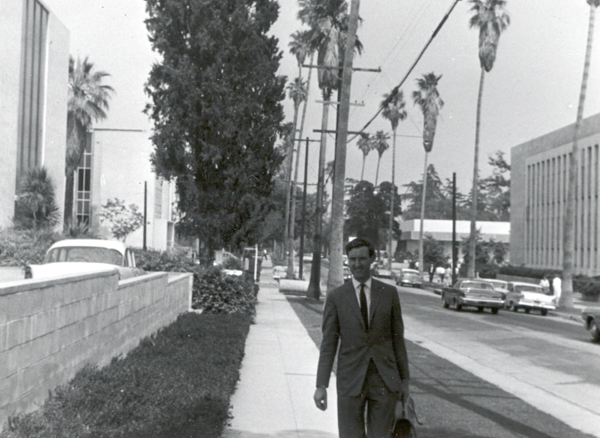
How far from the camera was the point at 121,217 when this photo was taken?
66625 mm

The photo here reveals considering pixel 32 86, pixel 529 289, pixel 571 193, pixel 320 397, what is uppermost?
→ pixel 32 86

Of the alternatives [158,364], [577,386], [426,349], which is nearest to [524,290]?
[426,349]

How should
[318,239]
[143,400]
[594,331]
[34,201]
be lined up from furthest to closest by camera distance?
[34,201]
[318,239]
[594,331]
[143,400]

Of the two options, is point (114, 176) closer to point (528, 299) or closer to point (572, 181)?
point (572, 181)

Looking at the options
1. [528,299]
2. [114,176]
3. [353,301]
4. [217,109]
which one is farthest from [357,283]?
[114,176]

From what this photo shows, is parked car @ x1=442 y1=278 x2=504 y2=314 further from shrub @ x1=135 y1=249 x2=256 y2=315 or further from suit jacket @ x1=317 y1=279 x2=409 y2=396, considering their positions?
suit jacket @ x1=317 y1=279 x2=409 y2=396

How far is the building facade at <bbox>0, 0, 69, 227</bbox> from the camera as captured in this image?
4359cm

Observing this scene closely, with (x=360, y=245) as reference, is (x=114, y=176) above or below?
above

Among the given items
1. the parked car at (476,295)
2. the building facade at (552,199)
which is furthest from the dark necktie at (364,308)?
the building facade at (552,199)

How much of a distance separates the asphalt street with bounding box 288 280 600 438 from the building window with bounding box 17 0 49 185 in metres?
28.7

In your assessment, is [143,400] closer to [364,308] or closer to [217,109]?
[364,308]

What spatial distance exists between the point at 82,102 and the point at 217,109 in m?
28.2

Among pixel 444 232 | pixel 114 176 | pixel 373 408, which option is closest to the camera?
pixel 373 408

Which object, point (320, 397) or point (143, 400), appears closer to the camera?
point (320, 397)
